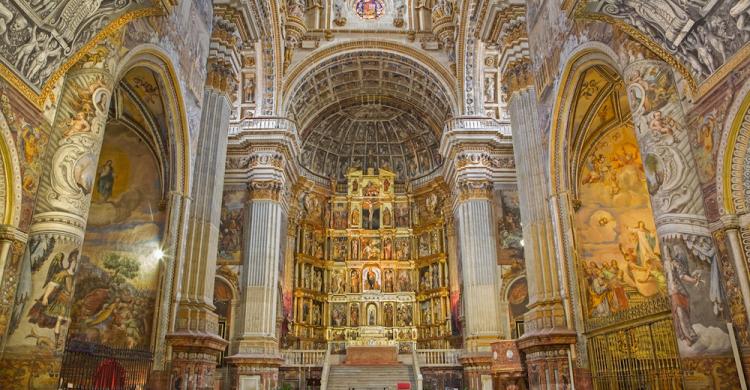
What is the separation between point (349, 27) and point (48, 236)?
873 inches

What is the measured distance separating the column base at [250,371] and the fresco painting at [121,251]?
9514 mm

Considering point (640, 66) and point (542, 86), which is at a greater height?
point (542, 86)

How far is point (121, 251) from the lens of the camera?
12891mm

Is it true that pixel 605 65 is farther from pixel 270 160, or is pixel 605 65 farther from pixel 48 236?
pixel 270 160

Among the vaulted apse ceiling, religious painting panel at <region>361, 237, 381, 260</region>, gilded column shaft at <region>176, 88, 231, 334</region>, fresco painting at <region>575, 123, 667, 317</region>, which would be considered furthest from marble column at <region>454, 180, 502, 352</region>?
gilded column shaft at <region>176, 88, 231, 334</region>

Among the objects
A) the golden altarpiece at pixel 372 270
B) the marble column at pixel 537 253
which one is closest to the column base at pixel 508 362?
the marble column at pixel 537 253

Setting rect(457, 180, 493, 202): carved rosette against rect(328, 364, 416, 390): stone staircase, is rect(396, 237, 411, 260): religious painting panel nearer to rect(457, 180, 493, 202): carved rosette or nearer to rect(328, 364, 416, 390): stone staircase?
rect(457, 180, 493, 202): carved rosette

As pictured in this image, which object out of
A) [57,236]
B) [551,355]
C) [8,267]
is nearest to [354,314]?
[551,355]

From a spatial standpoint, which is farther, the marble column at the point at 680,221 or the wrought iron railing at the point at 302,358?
the wrought iron railing at the point at 302,358

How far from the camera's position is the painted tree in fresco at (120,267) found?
12.6m

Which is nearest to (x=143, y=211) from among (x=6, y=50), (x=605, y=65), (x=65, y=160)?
(x=65, y=160)

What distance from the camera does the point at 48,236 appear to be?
8.20 m

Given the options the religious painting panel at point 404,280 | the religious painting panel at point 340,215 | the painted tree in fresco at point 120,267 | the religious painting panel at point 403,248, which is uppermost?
the religious painting panel at point 340,215

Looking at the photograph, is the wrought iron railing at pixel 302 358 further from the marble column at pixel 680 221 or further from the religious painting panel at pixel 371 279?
the marble column at pixel 680 221
